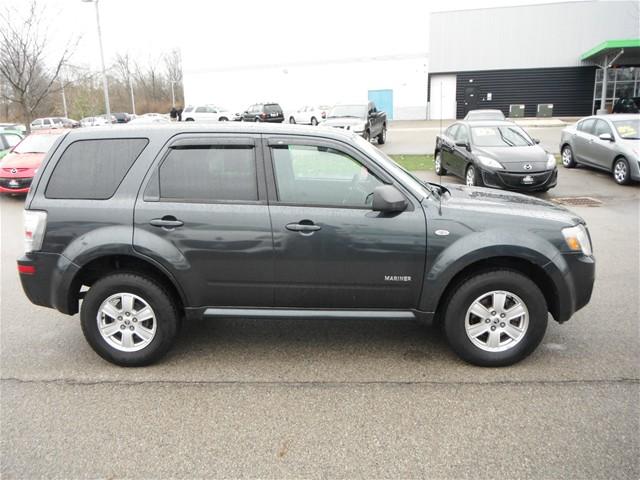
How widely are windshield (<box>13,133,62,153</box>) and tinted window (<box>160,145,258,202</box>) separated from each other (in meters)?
11.1

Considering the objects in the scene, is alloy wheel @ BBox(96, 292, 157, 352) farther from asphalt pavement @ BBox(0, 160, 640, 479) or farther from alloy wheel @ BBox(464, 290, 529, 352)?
alloy wheel @ BBox(464, 290, 529, 352)

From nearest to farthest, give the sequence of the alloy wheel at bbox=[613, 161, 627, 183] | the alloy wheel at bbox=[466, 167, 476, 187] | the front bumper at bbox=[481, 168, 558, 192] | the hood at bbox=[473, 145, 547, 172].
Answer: the front bumper at bbox=[481, 168, 558, 192], the hood at bbox=[473, 145, 547, 172], the alloy wheel at bbox=[466, 167, 476, 187], the alloy wheel at bbox=[613, 161, 627, 183]

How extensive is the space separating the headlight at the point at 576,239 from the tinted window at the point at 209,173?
93.5 inches

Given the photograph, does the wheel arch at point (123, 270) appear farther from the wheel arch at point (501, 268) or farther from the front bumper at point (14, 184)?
the front bumper at point (14, 184)

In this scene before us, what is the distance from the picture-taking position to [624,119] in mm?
13188

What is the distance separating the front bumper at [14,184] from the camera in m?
12.6

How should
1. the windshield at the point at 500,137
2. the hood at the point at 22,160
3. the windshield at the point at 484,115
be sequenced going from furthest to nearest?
the windshield at the point at 484,115 < the hood at the point at 22,160 < the windshield at the point at 500,137

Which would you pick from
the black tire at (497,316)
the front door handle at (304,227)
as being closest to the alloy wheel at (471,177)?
the black tire at (497,316)

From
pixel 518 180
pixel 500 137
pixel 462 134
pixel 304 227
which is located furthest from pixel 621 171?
pixel 304 227

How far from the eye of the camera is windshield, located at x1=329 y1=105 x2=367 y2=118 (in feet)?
67.3

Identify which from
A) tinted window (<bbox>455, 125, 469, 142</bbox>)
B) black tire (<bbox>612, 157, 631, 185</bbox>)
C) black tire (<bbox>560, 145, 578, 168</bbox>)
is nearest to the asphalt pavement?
tinted window (<bbox>455, 125, 469, 142</bbox>)

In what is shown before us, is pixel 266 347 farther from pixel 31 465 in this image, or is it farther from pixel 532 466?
pixel 532 466

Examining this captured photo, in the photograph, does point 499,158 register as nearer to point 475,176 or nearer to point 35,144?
point 475,176

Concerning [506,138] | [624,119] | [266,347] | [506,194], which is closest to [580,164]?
[624,119]
